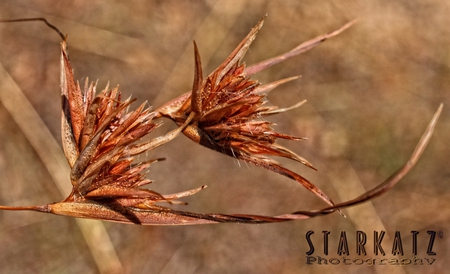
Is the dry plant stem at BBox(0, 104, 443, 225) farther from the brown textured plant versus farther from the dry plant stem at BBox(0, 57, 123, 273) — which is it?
the dry plant stem at BBox(0, 57, 123, 273)

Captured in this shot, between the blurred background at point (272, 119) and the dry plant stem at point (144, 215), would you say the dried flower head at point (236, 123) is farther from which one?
the blurred background at point (272, 119)

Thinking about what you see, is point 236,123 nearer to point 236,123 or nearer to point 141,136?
point 236,123

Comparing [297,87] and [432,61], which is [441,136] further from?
[297,87]

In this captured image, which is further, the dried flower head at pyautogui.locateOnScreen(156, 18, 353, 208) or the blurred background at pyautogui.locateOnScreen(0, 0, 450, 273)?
the blurred background at pyautogui.locateOnScreen(0, 0, 450, 273)

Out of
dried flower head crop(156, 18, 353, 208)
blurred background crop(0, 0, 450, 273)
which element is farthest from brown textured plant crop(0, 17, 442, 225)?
blurred background crop(0, 0, 450, 273)

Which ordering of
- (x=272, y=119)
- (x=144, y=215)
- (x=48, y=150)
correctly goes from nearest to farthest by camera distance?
(x=144, y=215)
(x=48, y=150)
(x=272, y=119)

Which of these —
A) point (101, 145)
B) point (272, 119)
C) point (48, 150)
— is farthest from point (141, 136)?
point (272, 119)

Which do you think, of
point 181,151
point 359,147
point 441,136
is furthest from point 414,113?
point 181,151
